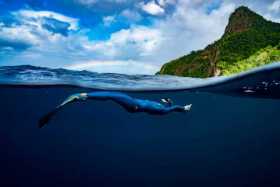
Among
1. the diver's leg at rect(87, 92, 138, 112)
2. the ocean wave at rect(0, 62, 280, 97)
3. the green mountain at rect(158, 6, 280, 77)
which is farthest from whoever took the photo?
the green mountain at rect(158, 6, 280, 77)

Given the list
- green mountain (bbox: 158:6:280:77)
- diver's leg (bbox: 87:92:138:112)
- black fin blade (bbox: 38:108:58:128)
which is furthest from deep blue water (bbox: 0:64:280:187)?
green mountain (bbox: 158:6:280:77)

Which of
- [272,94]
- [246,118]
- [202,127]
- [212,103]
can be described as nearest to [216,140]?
[202,127]

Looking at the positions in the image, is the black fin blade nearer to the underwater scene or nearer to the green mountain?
the underwater scene

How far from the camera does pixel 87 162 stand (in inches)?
958

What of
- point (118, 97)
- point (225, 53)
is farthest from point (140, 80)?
point (225, 53)

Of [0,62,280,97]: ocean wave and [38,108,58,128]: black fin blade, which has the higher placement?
[0,62,280,97]: ocean wave

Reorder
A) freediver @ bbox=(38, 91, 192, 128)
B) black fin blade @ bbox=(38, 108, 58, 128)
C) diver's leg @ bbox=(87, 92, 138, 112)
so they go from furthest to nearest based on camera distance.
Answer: diver's leg @ bbox=(87, 92, 138, 112)
freediver @ bbox=(38, 91, 192, 128)
black fin blade @ bbox=(38, 108, 58, 128)

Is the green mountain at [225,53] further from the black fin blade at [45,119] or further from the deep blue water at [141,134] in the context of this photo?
the black fin blade at [45,119]

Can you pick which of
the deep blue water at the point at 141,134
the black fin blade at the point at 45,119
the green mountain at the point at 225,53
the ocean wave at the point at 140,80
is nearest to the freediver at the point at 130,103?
the black fin blade at the point at 45,119

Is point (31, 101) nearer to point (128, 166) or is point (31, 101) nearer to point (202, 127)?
point (128, 166)

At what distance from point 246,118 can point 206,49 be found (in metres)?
8.48

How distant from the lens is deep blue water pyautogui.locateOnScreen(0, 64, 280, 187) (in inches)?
620

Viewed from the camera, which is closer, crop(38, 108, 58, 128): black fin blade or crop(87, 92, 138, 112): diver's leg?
crop(38, 108, 58, 128): black fin blade

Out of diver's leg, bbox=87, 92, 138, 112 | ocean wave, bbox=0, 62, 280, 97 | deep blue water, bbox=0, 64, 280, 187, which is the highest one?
ocean wave, bbox=0, 62, 280, 97
